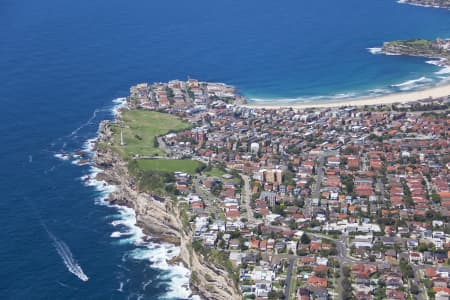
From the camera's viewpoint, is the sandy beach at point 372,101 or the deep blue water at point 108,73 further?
the sandy beach at point 372,101

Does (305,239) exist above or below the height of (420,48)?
below

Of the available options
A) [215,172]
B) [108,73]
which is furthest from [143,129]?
[108,73]

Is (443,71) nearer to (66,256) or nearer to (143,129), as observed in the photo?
(143,129)

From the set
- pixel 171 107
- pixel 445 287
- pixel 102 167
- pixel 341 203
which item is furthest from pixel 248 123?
pixel 445 287

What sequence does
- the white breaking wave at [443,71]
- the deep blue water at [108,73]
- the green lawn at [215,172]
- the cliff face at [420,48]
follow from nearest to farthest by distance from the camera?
1. the deep blue water at [108,73]
2. the green lawn at [215,172]
3. the white breaking wave at [443,71]
4. the cliff face at [420,48]

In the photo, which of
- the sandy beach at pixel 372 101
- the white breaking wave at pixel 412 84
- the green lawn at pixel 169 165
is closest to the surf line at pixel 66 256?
the green lawn at pixel 169 165

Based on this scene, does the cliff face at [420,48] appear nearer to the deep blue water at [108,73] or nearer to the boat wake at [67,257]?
the deep blue water at [108,73]
